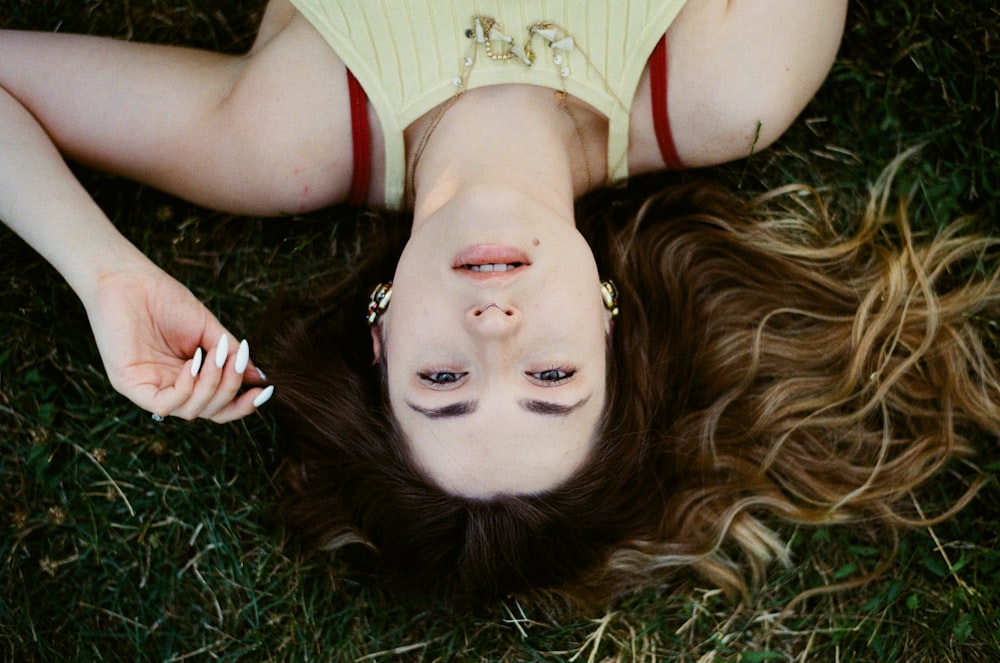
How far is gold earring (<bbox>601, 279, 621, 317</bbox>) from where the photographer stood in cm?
301

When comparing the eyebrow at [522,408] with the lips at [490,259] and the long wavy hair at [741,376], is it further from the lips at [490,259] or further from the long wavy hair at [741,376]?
the long wavy hair at [741,376]

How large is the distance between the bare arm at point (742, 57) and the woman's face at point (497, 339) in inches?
31.8

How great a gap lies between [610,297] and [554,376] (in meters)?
0.55

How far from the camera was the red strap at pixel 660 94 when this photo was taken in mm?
3068

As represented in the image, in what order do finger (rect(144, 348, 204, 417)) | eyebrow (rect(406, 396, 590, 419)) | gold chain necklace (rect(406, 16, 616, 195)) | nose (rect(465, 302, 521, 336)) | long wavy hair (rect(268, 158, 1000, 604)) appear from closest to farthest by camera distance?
1. nose (rect(465, 302, 521, 336))
2. eyebrow (rect(406, 396, 590, 419))
3. finger (rect(144, 348, 204, 417))
4. gold chain necklace (rect(406, 16, 616, 195))
5. long wavy hair (rect(268, 158, 1000, 604))

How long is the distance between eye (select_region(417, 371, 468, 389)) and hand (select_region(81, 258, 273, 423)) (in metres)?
0.65

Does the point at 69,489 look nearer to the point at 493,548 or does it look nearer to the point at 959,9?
the point at 493,548

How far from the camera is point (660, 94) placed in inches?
122

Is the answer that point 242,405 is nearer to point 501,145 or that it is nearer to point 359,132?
point 359,132

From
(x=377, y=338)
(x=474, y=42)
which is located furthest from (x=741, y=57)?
(x=377, y=338)

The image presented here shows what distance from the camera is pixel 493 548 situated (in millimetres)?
2977

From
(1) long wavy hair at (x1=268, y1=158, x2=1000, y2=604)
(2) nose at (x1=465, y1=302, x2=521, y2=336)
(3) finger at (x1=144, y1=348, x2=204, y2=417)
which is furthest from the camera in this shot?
(1) long wavy hair at (x1=268, y1=158, x2=1000, y2=604)

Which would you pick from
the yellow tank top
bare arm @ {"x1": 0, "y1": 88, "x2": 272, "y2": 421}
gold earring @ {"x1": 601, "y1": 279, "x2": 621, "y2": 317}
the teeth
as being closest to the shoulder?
the yellow tank top

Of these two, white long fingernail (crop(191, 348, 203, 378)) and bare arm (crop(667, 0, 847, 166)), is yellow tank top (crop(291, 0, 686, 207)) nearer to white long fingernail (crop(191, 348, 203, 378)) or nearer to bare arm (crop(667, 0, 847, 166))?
bare arm (crop(667, 0, 847, 166))
